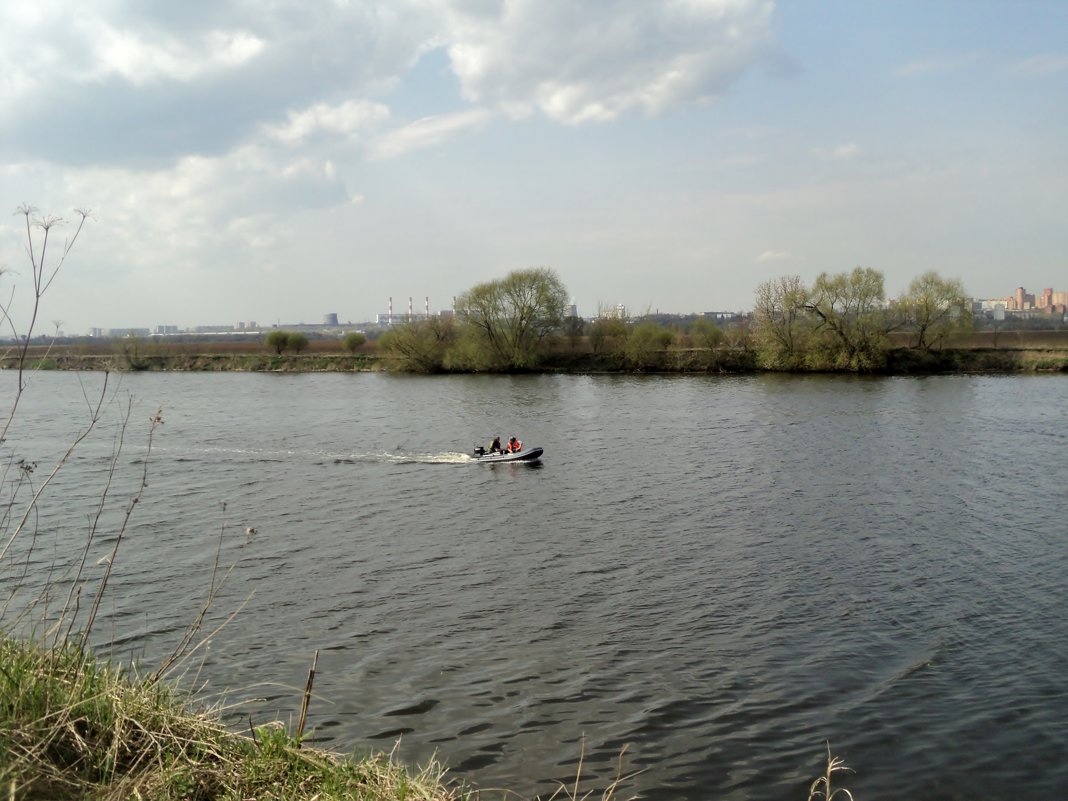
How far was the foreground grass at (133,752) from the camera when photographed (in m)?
5.06

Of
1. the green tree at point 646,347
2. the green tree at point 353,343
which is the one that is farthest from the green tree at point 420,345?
the green tree at point 646,347

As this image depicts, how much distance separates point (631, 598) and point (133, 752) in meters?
10.5

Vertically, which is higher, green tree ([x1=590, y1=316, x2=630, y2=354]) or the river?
green tree ([x1=590, y1=316, x2=630, y2=354])

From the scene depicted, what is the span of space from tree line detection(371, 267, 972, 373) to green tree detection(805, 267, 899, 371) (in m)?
0.09

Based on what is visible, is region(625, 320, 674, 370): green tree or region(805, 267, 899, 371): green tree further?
region(625, 320, 674, 370): green tree

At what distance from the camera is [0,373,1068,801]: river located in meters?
9.92

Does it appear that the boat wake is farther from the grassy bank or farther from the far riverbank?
the far riverbank

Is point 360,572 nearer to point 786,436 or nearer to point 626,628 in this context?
point 626,628

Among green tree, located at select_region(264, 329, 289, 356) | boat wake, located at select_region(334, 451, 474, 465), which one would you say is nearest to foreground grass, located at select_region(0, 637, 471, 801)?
boat wake, located at select_region(334, 451, 474, 465)

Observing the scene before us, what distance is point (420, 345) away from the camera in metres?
79.3

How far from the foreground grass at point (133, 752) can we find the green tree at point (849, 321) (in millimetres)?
68013

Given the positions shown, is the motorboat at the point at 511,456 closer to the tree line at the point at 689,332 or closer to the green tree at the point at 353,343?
the tree line at the point at 689,332

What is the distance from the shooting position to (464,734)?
10109 millimetres

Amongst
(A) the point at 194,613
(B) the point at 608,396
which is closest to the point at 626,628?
(A) the point at 194,613
